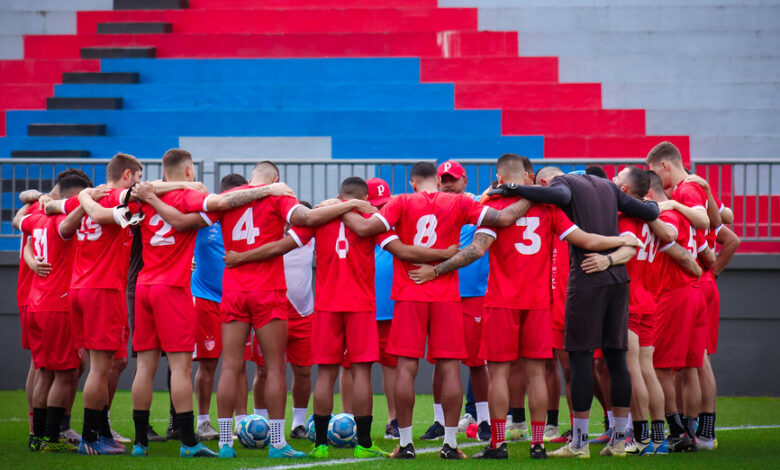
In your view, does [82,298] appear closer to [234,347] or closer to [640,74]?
[234,347]

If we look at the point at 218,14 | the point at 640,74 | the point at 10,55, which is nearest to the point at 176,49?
the point at 218,14

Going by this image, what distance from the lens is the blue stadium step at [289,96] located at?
594 inches

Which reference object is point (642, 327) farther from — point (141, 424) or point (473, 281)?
point (141, 424)

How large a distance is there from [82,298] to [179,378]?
102 centimetres

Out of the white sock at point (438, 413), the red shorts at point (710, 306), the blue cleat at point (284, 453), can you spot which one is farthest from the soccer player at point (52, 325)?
the red shorts at point (710, 306)

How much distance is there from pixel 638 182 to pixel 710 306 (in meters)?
1.42

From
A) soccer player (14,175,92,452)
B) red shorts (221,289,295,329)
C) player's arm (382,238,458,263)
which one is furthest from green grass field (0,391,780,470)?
player's arm (382,238,458,263)

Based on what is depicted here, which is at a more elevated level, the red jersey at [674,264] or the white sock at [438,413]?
the red jersey at [674,264]

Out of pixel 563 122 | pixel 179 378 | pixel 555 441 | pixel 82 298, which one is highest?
pixel 563 122

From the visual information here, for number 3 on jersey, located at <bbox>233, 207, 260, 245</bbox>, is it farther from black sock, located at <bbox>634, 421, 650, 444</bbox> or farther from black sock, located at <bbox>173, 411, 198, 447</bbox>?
black sock, located at <bbox>634, 421, 650, 444</bbox>

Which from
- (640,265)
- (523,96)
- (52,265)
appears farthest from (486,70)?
(52,265)

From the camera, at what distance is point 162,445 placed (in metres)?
7.99

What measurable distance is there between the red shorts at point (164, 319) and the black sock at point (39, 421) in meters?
1.30

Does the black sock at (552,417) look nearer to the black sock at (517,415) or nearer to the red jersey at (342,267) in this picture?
the black sock at (517,415)
